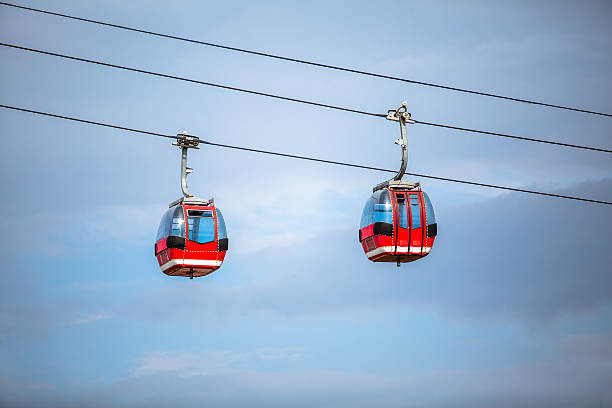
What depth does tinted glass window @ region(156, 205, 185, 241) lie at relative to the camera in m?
24.3

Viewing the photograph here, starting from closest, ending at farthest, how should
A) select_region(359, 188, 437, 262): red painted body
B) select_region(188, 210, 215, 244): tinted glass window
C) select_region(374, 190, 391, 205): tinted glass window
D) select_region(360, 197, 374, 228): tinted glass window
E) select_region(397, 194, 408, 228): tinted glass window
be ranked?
select_region(359, 188, 437, 262): red painted body → select_region(397, 194, 408, 228): tinted glass window → select_region(374, 190, 391, 205): tinted glass window → select_region(360, 197, 374, 228): tinted glass window → select_region(188, 210, 215, 244): tinted glass window

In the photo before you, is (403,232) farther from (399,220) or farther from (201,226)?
(201,226)

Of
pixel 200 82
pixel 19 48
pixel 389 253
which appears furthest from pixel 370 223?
pixel 19 48

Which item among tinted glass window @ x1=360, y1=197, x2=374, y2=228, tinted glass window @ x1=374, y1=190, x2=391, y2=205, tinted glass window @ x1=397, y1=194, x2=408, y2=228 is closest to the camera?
tinted glass window @ x1=397, y1=194, x2=408, y2=228

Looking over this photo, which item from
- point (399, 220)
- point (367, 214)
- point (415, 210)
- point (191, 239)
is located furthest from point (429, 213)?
point (191, 239)

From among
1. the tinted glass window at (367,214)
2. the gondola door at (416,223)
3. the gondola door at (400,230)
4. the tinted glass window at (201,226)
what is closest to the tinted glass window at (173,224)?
the tinted glass window at (201,226)

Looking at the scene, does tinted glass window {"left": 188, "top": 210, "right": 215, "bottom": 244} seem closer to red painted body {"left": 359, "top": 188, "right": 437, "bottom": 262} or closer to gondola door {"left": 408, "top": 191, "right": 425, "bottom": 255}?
red painted body {"left": 359, "top": 188, "right": 437, "bottom": 262}

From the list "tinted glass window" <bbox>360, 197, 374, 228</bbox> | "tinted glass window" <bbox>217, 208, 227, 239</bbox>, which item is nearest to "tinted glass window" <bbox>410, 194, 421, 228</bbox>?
"tinted glass window" <bbox>360, 197, 374, 228</bbox>

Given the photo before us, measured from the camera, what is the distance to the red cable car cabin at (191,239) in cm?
2425

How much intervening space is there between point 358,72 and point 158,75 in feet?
15.0

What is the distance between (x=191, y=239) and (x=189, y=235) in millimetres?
102

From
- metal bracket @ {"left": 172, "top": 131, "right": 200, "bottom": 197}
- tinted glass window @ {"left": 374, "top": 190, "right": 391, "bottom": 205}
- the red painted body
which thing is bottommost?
the red painted body

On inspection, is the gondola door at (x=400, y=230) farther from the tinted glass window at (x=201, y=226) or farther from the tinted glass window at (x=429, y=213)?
the tinted glass window at (x=201, y=226)

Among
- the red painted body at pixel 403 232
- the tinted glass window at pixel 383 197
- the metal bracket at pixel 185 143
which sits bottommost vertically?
the red painted body at pixel 403 232
